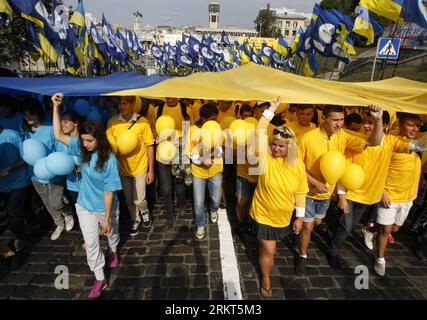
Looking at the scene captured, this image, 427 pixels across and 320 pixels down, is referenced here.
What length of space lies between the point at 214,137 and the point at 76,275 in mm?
2311

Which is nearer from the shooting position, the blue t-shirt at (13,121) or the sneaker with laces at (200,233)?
the blue t-shirt at (13,121)

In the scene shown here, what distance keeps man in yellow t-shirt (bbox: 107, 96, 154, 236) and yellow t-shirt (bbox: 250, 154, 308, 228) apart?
1.77m

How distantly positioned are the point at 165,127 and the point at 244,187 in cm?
141

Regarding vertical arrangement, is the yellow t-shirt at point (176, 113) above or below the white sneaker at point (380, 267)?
above

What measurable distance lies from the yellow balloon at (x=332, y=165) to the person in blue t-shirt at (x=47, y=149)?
Answer: 318cm

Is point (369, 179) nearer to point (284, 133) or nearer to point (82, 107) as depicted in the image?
point (284, 133)

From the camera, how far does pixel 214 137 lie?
3.32m

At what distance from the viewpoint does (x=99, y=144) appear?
259cm

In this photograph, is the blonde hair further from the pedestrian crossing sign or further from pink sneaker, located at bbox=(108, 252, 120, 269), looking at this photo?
the pedestrian crossing sign

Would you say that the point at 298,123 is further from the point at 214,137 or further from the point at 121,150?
the point at 121,150

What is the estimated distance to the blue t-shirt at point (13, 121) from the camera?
335 cm

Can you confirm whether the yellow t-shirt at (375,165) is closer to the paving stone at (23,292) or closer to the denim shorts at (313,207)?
the denim shorts at (313,207)

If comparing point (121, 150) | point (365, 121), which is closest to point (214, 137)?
point (121, 150)

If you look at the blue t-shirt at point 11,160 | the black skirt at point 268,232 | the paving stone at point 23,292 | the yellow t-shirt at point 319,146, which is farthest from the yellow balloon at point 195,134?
the paving stone at point 23,292
